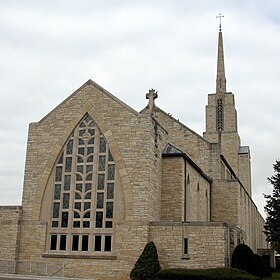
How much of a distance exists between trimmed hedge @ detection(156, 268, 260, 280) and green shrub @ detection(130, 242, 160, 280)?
755 millimetres

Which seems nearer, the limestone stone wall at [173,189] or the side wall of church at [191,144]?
the limestone stone wall at [173,189]

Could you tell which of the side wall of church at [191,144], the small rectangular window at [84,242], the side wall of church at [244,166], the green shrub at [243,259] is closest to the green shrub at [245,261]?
the green shrub at [243,259]

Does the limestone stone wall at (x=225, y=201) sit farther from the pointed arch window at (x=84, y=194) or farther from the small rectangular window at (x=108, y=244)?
the small rectangular window at (x=108, y=244)

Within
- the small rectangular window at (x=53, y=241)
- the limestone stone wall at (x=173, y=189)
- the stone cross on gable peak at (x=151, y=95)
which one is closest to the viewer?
the small rectangular window at (x=53, y=241)

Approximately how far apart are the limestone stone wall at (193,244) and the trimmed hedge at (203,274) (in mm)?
1298

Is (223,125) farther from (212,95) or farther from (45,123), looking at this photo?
(45,123)

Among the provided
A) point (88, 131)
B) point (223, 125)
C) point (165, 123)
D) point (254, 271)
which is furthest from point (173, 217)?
point (223, 125)

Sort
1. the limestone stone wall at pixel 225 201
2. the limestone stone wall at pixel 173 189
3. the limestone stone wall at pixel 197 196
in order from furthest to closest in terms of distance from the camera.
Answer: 1. the limestone stone wall at pixel 225 201
2. the limestone stone wall at pixel 197 196
3. the limestone stone wall at pixel 173 189

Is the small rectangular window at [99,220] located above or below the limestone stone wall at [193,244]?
above

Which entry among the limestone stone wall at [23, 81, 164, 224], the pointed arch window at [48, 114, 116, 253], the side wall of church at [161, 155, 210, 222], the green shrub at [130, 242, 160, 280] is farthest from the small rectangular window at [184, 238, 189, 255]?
the pointed arch window at [48, 114, 116, 253]

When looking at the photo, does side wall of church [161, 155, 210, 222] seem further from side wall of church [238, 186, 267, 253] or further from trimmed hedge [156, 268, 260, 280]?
side wall of church [238, 186, 267, 253]

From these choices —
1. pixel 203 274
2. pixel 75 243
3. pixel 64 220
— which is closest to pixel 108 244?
pixel 75 243

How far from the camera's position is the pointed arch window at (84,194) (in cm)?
2577

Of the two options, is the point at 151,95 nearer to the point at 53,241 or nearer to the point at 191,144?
the point at 191,144
